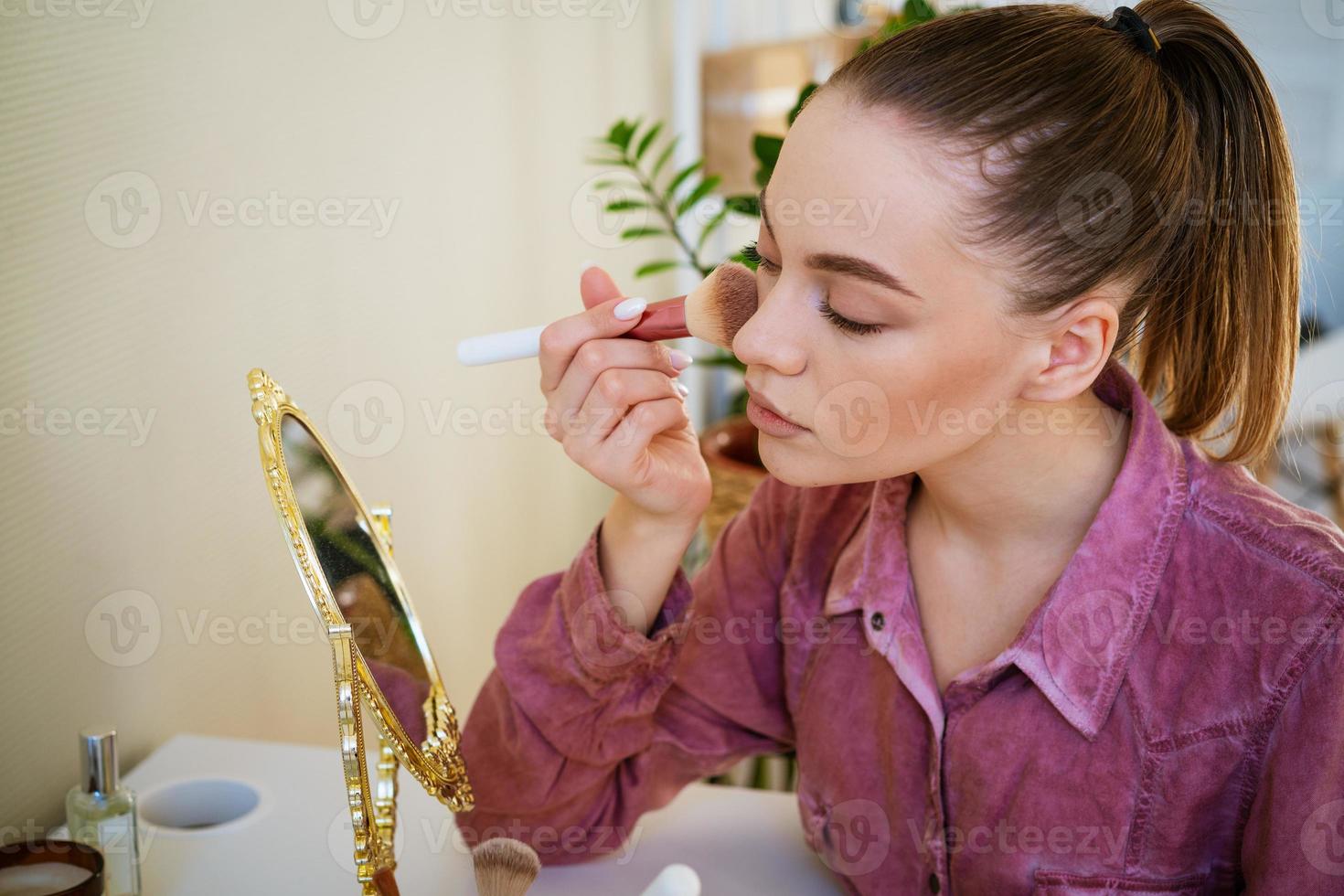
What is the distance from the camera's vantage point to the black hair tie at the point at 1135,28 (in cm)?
70

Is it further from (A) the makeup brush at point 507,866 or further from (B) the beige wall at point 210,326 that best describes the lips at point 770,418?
(B) the beige wall at point 210,326

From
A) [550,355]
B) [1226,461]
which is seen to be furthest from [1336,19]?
[550,355]

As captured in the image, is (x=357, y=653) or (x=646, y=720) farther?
(x=646, y=720)

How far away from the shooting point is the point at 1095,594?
0.73 m

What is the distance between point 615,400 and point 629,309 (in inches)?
2.4

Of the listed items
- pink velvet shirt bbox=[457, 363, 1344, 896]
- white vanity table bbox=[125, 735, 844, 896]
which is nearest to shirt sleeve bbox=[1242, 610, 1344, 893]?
pink velvet shirt bbox=[457, 363, 1344, 896]

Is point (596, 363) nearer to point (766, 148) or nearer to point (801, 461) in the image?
point (801, 461)

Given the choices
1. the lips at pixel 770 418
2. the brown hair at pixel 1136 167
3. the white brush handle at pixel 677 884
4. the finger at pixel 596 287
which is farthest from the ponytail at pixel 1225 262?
the white brush handle at pixel 677 884

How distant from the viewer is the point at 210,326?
0.88 metres

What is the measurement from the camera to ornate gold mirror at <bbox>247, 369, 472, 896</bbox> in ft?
1.89

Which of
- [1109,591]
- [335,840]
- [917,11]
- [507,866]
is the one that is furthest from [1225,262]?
[335,840]

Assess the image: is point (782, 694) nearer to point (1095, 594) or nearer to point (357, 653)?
point (1095, 594)

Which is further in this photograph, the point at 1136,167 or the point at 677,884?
the point at 1136,167

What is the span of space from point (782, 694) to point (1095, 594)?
0.29 m
